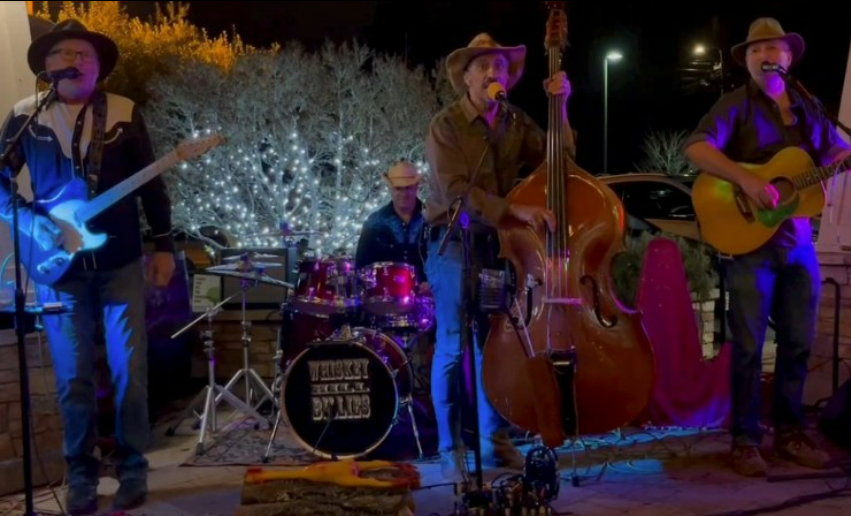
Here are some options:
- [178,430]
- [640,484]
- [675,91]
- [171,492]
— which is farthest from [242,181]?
[675,91]

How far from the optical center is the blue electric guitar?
3984 millimetres

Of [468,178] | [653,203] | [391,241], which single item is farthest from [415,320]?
[653,203]

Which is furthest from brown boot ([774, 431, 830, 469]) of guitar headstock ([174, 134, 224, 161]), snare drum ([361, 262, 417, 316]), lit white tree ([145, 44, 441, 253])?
lit white tree ([145, 44, 441, 253])

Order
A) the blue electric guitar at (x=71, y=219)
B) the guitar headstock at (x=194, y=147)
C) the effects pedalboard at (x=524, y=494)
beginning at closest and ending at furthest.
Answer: the effects pedalboard at (x=524, y=494)
the blue electric guitar at (x=71, y=219)
the guitar headstock at (x=194, y=147)

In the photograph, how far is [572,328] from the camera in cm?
386

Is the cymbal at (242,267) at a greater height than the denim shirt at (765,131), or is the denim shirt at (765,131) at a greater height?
the denim shirt at (765,131)

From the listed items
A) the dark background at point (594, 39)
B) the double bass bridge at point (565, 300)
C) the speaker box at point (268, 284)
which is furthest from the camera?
the dark background at point (594, 39)

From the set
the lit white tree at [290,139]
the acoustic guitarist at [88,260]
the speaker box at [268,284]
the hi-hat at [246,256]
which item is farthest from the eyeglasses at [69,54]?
the lit white tree at [290,139]

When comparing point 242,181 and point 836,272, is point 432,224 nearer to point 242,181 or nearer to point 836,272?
point 836,272

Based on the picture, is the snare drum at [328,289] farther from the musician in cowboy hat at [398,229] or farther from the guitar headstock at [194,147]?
the guitar headstock at [194,147]

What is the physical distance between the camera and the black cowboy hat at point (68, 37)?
4.12m

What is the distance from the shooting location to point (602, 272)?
391 centimetres

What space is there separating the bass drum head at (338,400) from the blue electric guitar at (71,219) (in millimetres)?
1393

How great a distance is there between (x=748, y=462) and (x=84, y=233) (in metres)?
3.36
